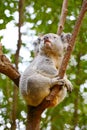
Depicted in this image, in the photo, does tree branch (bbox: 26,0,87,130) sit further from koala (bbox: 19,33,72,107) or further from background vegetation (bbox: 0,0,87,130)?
background vegetation (bbox: 0,0,87,130)

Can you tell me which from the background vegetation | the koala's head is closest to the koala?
the koala's head

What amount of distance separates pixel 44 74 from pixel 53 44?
0.38m

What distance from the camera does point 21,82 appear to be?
11.5 ft

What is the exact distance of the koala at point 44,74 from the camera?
3.40 metres

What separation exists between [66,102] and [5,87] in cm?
81

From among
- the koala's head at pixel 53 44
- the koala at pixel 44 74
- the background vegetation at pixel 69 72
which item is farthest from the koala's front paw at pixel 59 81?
the background vegetation at pixel 69 72

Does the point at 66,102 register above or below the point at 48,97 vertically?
above

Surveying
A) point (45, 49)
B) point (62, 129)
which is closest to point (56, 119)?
point (62, 129)

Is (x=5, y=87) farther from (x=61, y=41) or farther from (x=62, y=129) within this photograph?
(x=61, y=41)

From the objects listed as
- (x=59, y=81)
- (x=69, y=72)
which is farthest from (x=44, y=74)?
(x=69, y=72)

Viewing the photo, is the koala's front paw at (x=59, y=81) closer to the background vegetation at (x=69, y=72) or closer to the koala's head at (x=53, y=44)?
the koala's head at (x=53, y=44)

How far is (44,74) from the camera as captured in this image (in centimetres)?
356

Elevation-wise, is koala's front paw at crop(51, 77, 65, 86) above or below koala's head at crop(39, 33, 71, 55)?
below

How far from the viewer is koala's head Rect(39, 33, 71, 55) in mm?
3735
